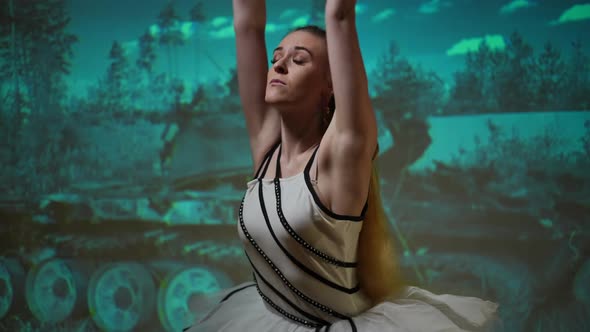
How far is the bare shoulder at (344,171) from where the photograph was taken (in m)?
1.08

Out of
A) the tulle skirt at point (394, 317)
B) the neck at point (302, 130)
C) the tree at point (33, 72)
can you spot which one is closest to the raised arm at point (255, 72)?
the neck at point (302, 130)

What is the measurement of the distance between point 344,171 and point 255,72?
40 cm

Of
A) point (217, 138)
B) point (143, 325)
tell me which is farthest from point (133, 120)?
point (143, 325)

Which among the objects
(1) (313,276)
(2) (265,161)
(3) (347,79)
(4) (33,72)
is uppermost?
(4) (33,72)

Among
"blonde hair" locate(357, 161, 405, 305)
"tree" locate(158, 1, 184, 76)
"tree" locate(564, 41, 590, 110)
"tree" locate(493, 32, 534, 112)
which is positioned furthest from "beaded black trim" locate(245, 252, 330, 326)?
"tree" locate(158, 1, 184, 76)

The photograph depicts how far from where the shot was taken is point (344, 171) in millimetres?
1086

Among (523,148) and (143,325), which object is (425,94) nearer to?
(523,148)

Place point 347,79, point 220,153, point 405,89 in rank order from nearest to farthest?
point 347,79 < point 405,89 < point 220,153

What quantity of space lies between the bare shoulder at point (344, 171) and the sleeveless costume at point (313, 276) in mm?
20

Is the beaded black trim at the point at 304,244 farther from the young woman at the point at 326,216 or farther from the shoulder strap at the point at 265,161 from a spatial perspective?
the shoulder strap at the point at 265,161

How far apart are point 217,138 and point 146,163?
0.40 metres

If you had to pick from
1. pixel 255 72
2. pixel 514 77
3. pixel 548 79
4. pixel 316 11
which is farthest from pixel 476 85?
pixel 255 72

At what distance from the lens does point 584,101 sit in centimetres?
235

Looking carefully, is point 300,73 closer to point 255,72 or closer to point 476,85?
point 255,72
